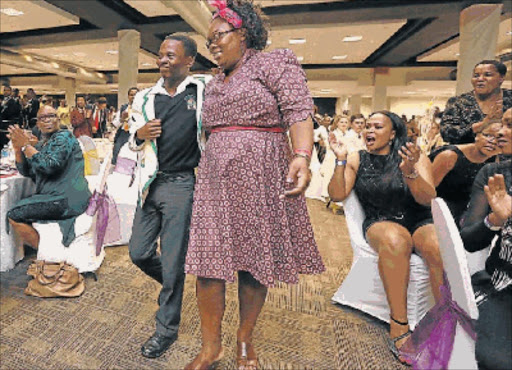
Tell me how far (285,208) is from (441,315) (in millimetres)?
596

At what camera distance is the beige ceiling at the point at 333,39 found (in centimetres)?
796

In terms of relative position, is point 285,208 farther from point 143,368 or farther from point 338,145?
point 143,368

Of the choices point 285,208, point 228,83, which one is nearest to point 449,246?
point 285,208

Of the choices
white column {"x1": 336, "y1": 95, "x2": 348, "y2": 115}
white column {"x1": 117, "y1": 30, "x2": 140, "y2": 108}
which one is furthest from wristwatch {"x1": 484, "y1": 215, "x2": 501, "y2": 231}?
white column {"x1": 336, "y1": 95, "x2": 348, "y2": 115}

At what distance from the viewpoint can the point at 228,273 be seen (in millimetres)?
1406

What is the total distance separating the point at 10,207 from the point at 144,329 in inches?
54.8

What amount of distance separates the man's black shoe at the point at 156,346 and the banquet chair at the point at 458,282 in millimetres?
1223

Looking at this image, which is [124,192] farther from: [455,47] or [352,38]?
[455,47]

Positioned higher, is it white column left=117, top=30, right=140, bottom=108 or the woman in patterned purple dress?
white column left=117, top=30, right=140, bottom=108

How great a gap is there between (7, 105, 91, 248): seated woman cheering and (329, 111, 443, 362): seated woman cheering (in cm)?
165

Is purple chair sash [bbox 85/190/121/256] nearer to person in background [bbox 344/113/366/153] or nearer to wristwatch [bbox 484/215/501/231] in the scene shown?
wristwatch [bbox 484/215/501/231]

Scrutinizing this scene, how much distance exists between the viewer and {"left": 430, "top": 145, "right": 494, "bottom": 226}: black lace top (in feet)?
6.55

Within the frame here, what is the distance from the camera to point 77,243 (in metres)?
2.56

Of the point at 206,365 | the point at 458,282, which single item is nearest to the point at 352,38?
the point at 206,365
